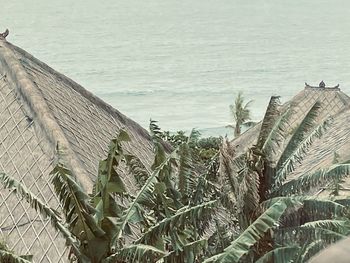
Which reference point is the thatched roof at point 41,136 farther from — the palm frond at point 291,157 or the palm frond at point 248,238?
the palm frond at point 248,238

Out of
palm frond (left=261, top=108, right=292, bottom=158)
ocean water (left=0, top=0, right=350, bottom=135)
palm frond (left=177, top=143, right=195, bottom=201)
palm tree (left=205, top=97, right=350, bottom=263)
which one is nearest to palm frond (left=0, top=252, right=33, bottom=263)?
palm tree (left=205, top=97, right=350, bottom=263)

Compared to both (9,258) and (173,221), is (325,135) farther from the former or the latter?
(9,258)

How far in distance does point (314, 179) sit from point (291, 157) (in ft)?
2.57

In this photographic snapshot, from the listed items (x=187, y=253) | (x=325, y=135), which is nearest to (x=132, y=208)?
(x=187, y=253)

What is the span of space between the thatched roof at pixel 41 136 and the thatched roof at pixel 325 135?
2.85 metres

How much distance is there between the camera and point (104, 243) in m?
7.73

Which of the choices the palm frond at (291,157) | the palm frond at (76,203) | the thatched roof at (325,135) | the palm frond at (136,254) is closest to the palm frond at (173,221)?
the palm frond at (136,254)

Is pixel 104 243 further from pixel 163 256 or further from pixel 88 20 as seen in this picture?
pixel 88 20

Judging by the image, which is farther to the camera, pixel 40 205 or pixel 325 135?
pixel 325 135

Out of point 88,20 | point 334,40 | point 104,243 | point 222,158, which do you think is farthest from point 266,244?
point 88,20

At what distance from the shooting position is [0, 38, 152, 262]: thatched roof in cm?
1061

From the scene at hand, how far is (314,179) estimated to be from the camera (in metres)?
8.47

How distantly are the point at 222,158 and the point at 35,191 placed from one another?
3.59m

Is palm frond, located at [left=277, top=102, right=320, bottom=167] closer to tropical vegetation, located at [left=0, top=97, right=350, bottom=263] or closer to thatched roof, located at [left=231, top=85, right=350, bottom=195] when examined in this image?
tropical vegetation, located at [left=0, top=97, right=350, bottom=263]
